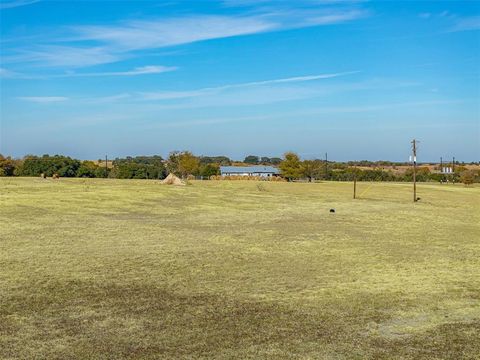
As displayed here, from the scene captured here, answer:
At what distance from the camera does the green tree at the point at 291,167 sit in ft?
276

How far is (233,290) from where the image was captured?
10539 mm

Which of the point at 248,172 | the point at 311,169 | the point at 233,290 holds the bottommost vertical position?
the point at 233,290

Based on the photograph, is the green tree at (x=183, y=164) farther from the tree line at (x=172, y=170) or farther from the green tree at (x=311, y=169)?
the green tree at (x=311, y=169)

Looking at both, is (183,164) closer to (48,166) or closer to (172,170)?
(172,170)

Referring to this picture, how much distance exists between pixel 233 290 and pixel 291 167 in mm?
74858

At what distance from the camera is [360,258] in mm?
14664

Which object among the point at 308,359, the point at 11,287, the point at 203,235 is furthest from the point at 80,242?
the point at 308,359

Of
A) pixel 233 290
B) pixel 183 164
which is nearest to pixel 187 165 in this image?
pixel 183 164

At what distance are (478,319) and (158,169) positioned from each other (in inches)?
3046

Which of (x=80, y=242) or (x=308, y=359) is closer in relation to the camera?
(x=308, y=359)

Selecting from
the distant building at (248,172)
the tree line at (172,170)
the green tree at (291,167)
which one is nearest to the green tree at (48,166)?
the tree line at (172,170)

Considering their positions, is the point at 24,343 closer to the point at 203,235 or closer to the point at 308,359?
the point at 308,359

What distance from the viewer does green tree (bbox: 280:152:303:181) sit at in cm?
8425

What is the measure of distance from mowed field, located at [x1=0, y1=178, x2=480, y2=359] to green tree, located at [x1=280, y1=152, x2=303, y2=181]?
61727mm
